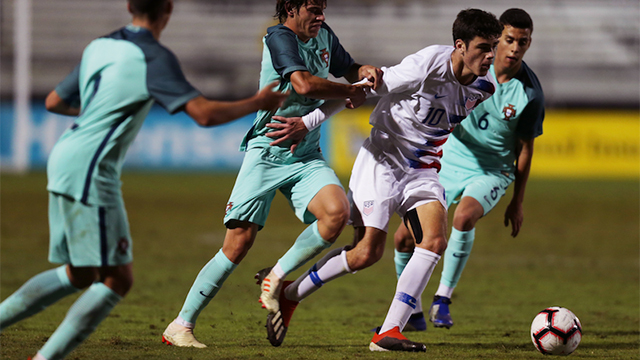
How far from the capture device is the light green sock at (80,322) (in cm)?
325

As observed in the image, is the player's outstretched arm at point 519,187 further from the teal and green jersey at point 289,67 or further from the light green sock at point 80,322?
the light green sock at point 80,322

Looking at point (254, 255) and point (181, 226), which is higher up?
point (254, 255)

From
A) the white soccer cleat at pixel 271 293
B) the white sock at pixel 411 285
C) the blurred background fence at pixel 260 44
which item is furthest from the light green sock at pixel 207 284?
the blurred background fence at pixel 260 44

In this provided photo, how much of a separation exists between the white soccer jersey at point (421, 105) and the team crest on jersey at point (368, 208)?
352mm

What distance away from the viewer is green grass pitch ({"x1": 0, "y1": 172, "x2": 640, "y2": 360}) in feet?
14.7

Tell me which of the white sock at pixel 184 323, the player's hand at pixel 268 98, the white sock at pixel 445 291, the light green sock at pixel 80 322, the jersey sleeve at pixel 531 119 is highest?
the player's hand at pixel 268 98

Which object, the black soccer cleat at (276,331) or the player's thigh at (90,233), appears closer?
the player's thigh at (90,233)

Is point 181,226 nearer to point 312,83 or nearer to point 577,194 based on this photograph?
point 312,83

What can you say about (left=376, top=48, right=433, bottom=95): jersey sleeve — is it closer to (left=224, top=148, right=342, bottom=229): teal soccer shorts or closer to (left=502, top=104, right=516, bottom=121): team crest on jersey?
(left=224, top=148, right=342, bottom=229): teal soccer shorts

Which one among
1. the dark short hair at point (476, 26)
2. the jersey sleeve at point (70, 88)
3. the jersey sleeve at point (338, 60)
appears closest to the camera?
the jersey sleeve at point (70, 88)

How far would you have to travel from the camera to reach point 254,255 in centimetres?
912

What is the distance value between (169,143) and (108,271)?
19285 mm

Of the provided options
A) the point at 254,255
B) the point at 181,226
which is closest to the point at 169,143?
the point at 181,226

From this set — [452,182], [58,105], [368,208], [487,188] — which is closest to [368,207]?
[368,208]
